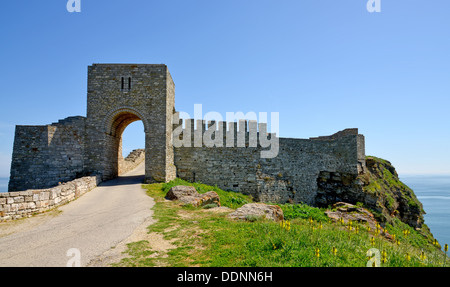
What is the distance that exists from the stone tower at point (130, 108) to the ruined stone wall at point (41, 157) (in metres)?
1.25

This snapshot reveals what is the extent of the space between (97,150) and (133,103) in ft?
14.2

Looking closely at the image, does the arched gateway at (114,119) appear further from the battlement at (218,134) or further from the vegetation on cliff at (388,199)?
the vegetation on cliff at (388,199)

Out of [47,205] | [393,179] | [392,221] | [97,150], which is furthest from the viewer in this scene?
[393,179]

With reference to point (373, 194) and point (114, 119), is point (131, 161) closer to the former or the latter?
point (114, 119)

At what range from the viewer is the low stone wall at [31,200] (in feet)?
26.8

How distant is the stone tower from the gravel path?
501cm

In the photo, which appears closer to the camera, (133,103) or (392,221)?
(133,103)

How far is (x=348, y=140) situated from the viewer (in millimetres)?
19828

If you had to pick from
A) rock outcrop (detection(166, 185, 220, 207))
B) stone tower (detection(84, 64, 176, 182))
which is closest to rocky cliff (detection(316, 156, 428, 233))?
rock outcrop (detection(166, 185, 220, 207))

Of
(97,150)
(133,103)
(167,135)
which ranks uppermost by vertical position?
(133,103)

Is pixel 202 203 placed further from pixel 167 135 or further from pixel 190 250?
pixel 167 135

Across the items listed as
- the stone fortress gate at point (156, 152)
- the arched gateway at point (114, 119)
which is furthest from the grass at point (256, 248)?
the stone fortress gate at point (156, 152)

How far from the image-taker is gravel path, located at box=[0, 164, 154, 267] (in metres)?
5.03
